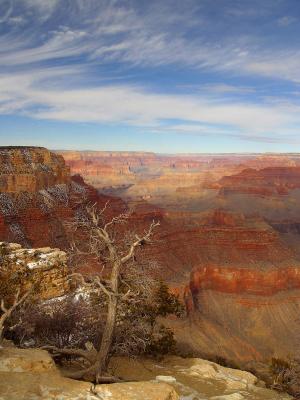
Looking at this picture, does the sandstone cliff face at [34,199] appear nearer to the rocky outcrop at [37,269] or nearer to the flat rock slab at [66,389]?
the rocky outcrop at [37,269]

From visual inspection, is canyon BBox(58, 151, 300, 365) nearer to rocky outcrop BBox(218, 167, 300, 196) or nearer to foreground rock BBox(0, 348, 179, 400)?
foreground rock BBox(0, 348, 179, 400)

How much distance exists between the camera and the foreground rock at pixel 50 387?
9.45m

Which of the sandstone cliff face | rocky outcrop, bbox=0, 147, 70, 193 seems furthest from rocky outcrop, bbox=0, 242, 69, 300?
rocky outcrop, bbox=0, 147, 70, 193

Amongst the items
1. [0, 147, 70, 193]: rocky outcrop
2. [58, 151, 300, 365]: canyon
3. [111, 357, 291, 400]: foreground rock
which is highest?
[0, 147, 70, 193]: rocky outcrop

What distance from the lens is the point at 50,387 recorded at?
9828mm

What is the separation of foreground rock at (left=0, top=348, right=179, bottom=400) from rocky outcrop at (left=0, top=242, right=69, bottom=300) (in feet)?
35.0

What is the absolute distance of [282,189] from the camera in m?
147

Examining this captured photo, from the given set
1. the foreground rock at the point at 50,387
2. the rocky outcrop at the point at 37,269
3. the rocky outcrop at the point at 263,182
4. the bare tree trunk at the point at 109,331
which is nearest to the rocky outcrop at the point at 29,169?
the rocky outcrop at the point at 37,269

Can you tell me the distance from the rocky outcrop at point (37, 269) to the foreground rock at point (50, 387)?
10655mm

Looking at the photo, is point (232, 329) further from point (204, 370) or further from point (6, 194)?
point (204, 370)

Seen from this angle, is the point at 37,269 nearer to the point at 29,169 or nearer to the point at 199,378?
the point at 199,378

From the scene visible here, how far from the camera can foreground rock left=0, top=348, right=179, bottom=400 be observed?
9.45 m

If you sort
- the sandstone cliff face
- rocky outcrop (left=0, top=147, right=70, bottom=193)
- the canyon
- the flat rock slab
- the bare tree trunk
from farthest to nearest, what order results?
1. rocky outcrop (left=0, top=147, right=70, bottom=193)
2. the sandstone cliff face
3. the canyon
4. the bare tree trunk
5. the flat rock slab

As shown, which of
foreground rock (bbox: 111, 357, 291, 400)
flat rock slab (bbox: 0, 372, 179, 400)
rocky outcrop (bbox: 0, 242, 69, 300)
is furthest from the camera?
rocky outcrop (bbox: 0, 242, 69, 300)
